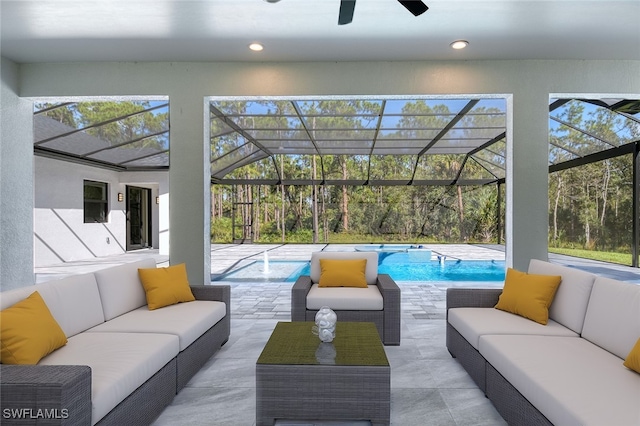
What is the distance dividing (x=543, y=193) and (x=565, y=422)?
136 inches

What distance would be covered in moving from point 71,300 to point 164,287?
2.64 feet

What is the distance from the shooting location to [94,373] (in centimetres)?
190

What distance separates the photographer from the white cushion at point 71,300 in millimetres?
2297

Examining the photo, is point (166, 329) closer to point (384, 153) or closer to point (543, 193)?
point (543, 193)

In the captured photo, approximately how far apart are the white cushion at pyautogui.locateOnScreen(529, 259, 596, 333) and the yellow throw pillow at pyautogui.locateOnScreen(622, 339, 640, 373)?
67 centimetres

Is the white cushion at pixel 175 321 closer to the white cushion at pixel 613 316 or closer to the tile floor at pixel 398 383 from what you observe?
the tile floor at pixel 398 383

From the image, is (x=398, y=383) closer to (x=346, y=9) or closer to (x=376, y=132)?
(x=346, y=9)

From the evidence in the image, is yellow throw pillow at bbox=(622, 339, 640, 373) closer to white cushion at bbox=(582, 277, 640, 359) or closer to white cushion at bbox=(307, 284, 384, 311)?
white cushion at bbox=(582, 277, 640, 359)

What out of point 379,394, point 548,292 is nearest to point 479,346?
point 548,292

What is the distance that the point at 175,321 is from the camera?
2.83 m

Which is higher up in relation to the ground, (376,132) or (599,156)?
(376,132)

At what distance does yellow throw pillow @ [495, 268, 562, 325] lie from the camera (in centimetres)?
281

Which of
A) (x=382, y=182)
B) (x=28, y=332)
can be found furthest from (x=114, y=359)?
(x=382, y=182)

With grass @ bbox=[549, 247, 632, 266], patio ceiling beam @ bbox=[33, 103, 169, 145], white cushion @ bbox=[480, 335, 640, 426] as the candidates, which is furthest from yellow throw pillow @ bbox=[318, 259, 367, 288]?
grass @ bbox=[549, 247, 632, 266]
